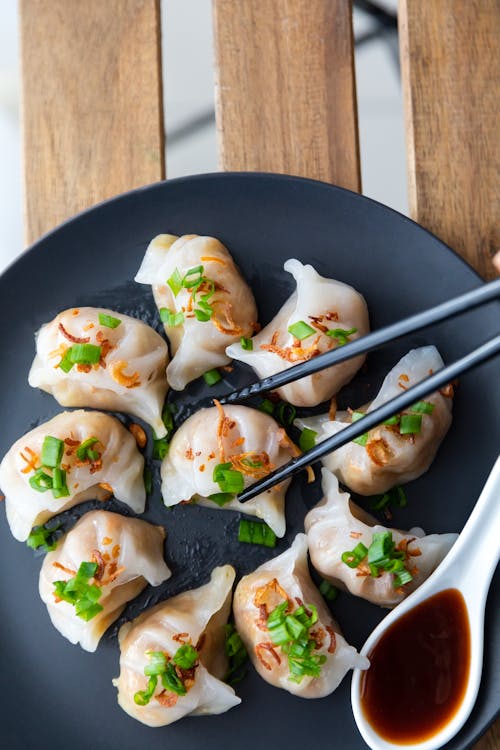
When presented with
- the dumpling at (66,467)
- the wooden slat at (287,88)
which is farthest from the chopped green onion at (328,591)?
the wooden slat at (287,88)

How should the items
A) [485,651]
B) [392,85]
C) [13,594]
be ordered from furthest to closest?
1. [392,85]
2. [13,594]
3. [485,651]

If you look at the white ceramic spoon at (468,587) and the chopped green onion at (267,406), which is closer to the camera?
the white ceramic spoon at (468,587)

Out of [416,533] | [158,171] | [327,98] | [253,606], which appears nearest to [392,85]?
[327,98]

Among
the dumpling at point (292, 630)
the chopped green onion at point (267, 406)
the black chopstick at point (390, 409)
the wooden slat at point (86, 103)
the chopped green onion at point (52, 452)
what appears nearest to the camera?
the black chopstick at point (390, 409)

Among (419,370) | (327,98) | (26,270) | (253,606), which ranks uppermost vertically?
(327,98)

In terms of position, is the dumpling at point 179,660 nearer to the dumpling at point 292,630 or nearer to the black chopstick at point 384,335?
the dumpling at point 292,630

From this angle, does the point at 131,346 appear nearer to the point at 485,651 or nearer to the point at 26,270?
the point at 26,270

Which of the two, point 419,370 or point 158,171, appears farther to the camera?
point 158,171

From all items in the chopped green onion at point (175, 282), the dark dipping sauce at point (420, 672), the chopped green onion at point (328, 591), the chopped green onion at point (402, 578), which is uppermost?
the chopped green onion at point (175, 282)
